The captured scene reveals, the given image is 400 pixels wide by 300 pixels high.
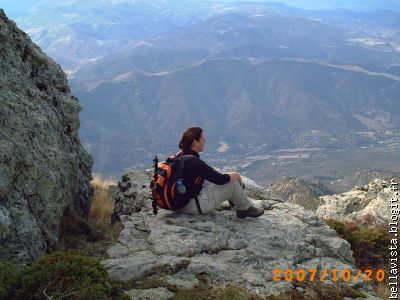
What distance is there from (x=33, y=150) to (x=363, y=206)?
57.4ft

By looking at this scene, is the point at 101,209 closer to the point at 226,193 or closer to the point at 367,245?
the point at 226,193

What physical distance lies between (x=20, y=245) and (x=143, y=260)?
7.60 feet

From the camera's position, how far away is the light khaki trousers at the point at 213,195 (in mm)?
11266

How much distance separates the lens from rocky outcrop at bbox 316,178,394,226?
1847 centimetres

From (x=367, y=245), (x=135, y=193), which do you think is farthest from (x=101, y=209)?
(x=367, y=245)

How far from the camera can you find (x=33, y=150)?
9477 millimetres

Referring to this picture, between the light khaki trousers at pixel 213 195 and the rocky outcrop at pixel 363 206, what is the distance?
8.77 meters

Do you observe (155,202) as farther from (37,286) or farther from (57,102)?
(37,286)

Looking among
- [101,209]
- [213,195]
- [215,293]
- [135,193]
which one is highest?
[213,195]

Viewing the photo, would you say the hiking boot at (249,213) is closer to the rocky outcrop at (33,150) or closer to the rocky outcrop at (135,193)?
the rocky outcrop at (135,193)

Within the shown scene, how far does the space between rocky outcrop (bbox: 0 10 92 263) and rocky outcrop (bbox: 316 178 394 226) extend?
11.7 m

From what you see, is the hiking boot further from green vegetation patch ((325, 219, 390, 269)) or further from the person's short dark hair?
green vegetation patch ((325, 219, 390, 269))
